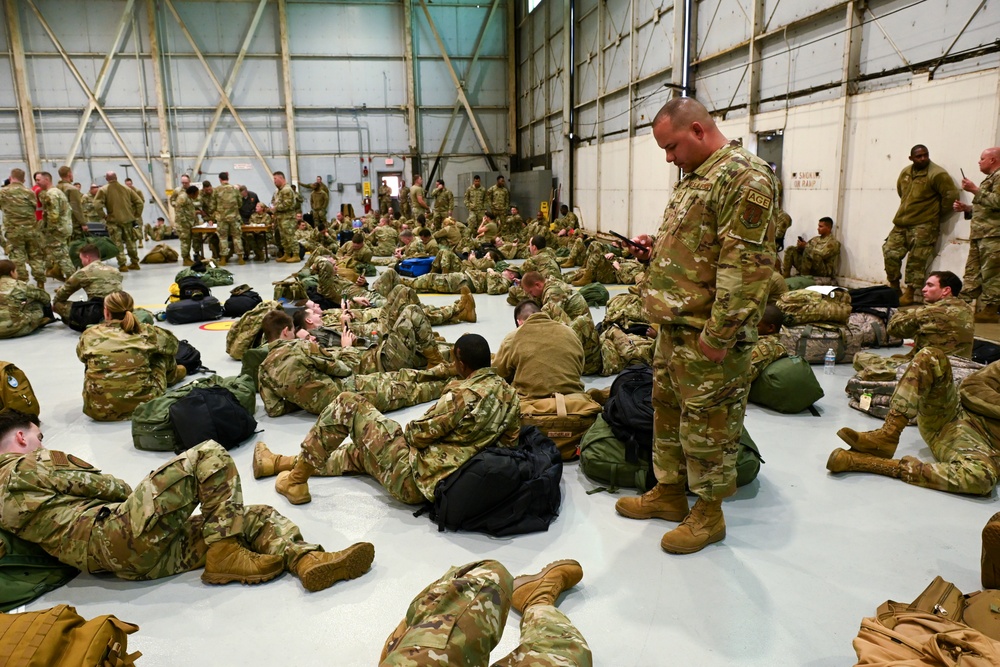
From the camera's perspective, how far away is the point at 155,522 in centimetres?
278

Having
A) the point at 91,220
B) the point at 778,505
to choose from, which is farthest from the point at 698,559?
the point at 91,220

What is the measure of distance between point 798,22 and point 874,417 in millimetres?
6520

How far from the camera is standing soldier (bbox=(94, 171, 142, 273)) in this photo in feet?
42.5

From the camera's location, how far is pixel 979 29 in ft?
21.4

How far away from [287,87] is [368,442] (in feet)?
66.0

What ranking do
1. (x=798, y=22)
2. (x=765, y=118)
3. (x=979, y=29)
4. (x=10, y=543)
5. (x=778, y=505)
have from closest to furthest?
(x=10, y=543) → (x=778, y=505) → (x=979, y=29) → (x=798, y=22) → (x=765, y=118)

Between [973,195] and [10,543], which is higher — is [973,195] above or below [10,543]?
above

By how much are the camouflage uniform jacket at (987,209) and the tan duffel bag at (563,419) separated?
16.5 ft

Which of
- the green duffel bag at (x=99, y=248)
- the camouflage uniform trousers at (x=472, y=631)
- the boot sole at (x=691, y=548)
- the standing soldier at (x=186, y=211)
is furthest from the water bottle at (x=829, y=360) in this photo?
the green duffel bag at (x=99, y=248)

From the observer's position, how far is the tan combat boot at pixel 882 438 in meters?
3.92

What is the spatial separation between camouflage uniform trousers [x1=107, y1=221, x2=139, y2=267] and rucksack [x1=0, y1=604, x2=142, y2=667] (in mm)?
13220

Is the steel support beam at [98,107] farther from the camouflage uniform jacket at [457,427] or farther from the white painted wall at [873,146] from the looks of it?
the camouflage uniform jacket at [457,427]

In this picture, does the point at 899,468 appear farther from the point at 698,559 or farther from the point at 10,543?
the point at 10,543

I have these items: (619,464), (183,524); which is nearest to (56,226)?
(183,524)
